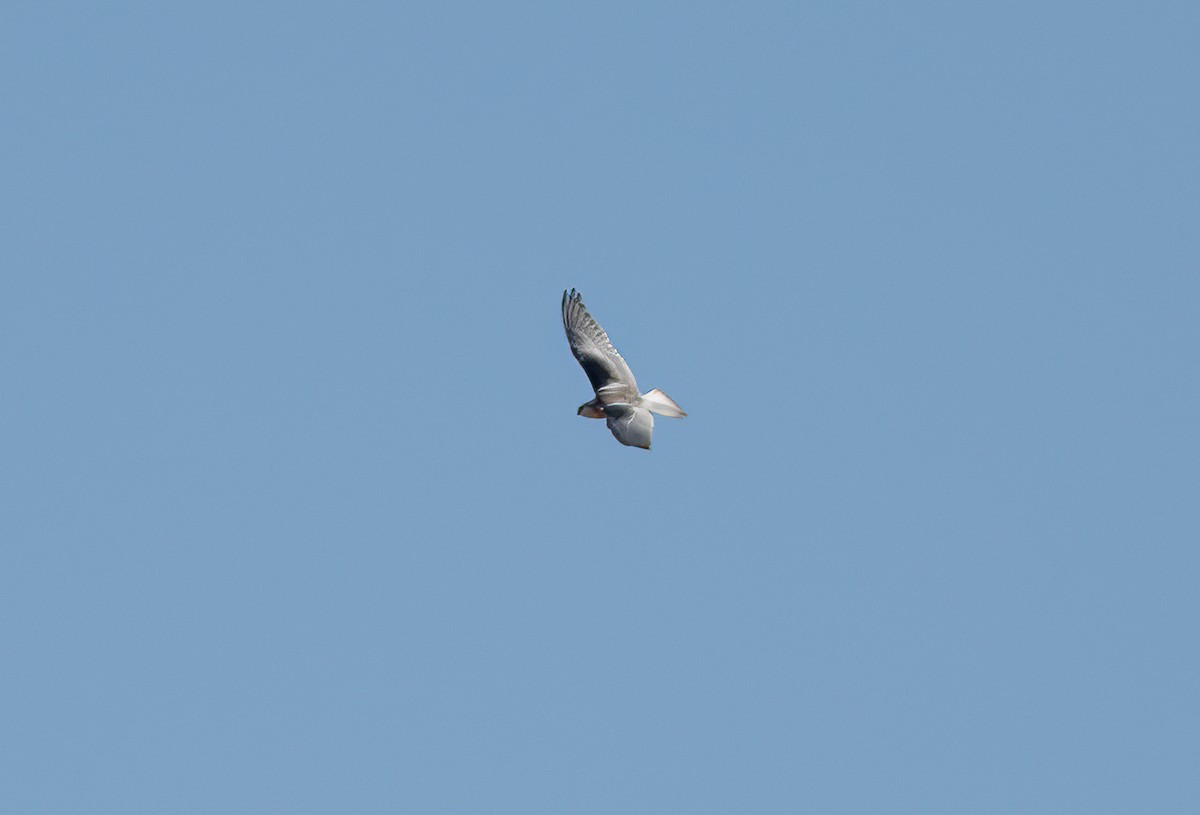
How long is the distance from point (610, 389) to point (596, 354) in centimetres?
215

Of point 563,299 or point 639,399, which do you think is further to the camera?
point 563,299

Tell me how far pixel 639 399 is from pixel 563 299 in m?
5.87

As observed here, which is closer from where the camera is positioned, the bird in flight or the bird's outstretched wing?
the bird in flight

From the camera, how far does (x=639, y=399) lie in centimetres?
5403

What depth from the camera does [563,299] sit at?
5828cm

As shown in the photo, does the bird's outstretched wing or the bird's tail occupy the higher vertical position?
the bird's outstretched wing

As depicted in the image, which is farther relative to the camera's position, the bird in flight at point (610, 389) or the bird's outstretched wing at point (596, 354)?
the bird's outstretched wing at point (596, 354)

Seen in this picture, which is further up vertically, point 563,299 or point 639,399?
point 563,299

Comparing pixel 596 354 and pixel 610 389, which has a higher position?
pixel 596 354

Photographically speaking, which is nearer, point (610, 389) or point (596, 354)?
point (610, 389)

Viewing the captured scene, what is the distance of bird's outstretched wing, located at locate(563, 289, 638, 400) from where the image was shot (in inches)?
2162

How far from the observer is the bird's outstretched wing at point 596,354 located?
5491 centimetres

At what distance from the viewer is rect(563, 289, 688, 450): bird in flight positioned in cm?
5194

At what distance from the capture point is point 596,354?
56.7 metres
